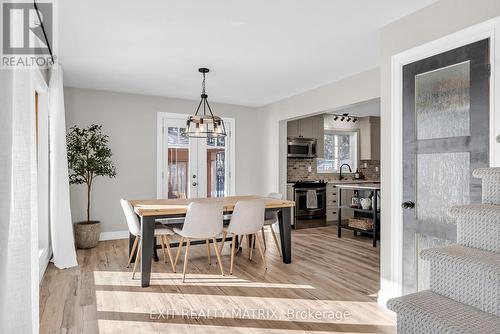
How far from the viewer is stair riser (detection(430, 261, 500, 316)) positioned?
1.32 m

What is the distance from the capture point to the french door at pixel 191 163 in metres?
6.08

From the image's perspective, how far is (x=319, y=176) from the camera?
7805mm

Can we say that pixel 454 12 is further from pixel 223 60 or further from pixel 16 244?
pixel 16 244

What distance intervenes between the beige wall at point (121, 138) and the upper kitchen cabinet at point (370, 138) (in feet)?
14.1

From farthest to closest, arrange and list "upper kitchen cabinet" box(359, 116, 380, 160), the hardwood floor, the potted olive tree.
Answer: "upper kitchen cabinet" box(359, 116, 380, 160)
the potted olive tree
the hardwood floor

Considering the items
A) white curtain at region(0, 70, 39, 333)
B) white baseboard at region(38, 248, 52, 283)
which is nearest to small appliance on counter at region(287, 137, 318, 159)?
white baseboard at region(38, 248, 52, 283)

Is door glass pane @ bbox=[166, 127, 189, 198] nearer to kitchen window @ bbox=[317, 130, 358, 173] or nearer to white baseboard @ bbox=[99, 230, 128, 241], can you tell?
white baseboard @ bbox=[99, 230, 128, 241]

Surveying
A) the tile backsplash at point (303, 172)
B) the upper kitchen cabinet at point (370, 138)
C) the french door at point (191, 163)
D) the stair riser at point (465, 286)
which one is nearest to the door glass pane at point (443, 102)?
the stair riser at point (465, 286)

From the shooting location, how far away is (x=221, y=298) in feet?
9.98

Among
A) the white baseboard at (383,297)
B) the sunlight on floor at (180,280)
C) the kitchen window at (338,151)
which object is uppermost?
the kitchen window at (338,151)

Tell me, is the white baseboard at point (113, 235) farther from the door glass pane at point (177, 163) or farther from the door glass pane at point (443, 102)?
the door glass pane at point (443, 102)

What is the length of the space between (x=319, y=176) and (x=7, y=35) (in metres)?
7.00

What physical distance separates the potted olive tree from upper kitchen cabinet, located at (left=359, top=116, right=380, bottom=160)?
19.1 feet

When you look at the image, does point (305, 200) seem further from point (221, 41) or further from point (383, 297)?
point (221, 41)
